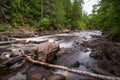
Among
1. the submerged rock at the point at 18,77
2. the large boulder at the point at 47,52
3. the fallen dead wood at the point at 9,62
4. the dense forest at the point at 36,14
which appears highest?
the dense forest at the point at 36,14

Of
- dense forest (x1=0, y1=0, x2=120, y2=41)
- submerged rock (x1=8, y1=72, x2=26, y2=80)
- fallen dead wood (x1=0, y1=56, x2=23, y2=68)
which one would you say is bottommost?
submerged rock (x1=8, y1=72, x2=26, y2=80)

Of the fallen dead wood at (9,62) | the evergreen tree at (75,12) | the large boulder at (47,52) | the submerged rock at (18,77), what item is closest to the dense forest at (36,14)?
the evergreen tree at (75,12)

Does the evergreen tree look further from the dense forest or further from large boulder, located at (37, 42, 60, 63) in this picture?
large boulder, located at (37, 42, 60, 63)

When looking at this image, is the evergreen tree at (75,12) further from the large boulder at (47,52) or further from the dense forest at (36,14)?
the large boulder at (47,52)

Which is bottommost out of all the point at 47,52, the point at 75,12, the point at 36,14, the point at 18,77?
the point at 18,77

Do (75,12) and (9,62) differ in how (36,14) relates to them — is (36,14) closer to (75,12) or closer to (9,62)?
(75,12)

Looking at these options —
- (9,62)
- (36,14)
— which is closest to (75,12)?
(36,14)

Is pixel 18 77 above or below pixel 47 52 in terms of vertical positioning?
below

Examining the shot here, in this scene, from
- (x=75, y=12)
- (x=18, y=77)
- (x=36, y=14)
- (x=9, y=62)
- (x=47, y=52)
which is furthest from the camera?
(x=75, y=12)

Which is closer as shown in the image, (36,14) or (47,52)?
(47,52)

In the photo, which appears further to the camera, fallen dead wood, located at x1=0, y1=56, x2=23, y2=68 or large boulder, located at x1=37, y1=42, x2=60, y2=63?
large boulder, located at x1=37, y1=42, x2=60, y2=63

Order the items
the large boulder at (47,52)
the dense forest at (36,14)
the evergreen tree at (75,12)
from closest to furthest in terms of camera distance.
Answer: the large boulder at (47,52)
the dense forest at (36,14)
the evergreen tree at (75,12)

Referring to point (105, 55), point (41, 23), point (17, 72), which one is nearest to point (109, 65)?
point (105, 55)

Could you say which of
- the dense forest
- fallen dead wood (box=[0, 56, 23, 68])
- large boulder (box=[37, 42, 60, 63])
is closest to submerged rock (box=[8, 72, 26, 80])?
fallen dead wood (box=[0, 56, 23, 68])
